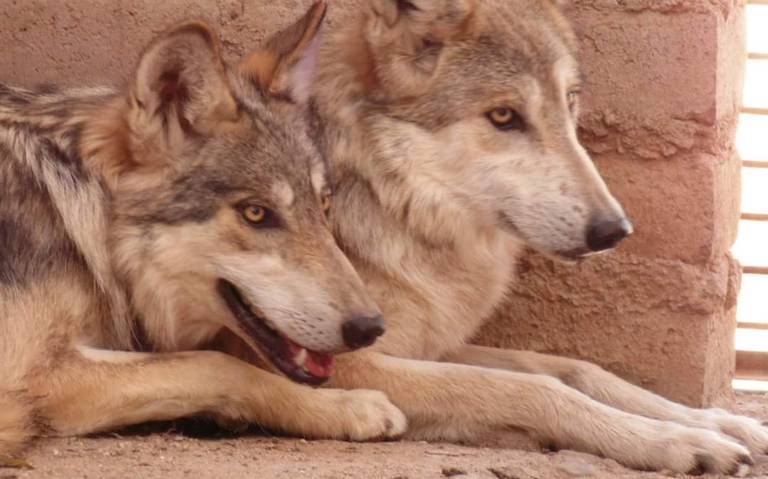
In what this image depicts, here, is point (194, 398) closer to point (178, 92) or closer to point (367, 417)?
point (367, 417)

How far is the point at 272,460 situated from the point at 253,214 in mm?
799

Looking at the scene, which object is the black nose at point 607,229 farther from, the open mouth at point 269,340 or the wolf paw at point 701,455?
the open mouth at point 269,340

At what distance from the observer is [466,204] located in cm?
485

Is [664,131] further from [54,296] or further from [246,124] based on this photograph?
[54,296]

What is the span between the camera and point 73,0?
5.52 m

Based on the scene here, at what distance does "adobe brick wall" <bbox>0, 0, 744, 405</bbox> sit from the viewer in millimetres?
5422

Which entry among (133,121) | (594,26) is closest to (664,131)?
(594,26)

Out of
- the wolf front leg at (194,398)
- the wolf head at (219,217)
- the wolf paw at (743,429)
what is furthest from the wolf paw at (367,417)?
the wolf paw at (743,429)

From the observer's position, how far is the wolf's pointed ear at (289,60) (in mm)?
4703

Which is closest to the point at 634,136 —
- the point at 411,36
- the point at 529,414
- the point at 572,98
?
the point at 572,98

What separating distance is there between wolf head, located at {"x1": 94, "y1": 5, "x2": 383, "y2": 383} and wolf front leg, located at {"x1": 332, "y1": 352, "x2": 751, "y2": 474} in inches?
11.5

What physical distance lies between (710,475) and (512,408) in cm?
68

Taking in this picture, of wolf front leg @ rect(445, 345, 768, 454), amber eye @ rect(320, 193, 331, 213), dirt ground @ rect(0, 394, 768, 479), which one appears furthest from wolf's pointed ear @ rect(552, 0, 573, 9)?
dirt ground @ rect(0, 394, 768, 479)

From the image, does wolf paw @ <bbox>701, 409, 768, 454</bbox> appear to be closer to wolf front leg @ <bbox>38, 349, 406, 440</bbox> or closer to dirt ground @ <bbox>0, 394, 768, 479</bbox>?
dirt ground @ <bbox>0, 394, 768, 479</bbox>
